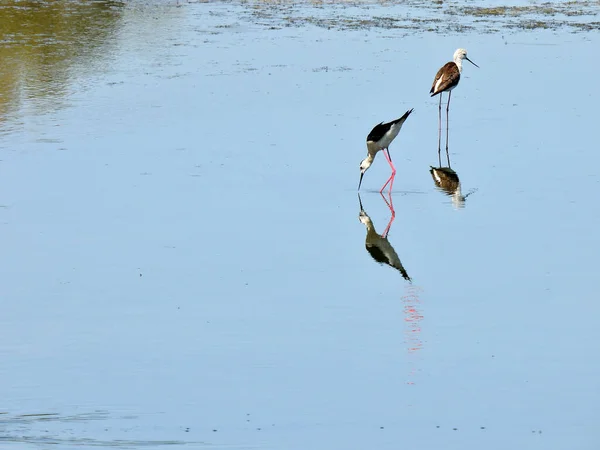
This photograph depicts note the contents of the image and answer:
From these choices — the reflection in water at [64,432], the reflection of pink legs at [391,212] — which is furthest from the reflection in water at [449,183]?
the reflection in water at [64,432]

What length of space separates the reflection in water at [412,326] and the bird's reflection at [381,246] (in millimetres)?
434

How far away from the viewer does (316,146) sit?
1310 cm

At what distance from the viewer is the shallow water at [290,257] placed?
6.51 meters

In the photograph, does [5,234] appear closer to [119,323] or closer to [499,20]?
[119,323]

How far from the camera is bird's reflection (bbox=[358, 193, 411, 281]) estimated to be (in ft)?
30.8

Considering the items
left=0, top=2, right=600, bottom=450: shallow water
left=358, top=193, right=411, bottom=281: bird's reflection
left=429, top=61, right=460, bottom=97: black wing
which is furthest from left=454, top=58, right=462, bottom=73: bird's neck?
left=358, top=193, right=411, bottom=281: bird's reflection

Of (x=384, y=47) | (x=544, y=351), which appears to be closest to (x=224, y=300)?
(x=544, y=351)

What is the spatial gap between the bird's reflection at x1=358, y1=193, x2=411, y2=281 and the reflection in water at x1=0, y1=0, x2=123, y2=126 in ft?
19.0

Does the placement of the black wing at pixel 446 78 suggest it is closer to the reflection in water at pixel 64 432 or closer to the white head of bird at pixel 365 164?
the white head of bird at pixel 365 164

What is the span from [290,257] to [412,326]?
1782 millimetres

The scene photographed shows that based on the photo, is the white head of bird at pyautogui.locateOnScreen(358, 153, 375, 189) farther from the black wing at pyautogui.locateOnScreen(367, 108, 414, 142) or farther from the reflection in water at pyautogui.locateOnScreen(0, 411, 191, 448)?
the reflection in water at pyautogui.locateOnScreen(0, 411, 191, 448)

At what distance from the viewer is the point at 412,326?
7785 millimetres

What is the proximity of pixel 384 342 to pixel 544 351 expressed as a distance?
102cm

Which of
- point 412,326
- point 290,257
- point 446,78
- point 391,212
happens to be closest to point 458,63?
point 446,78
